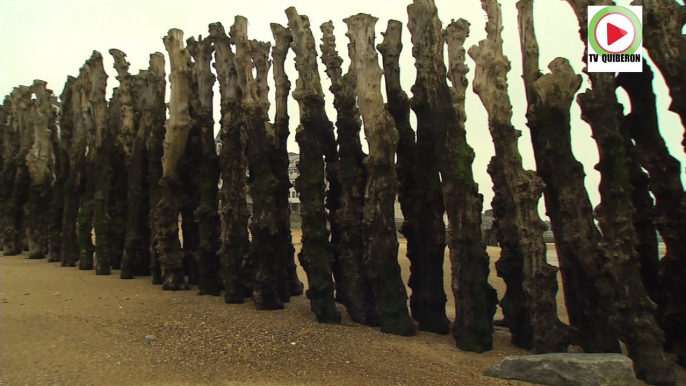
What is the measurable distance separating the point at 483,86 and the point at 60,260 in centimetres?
1218

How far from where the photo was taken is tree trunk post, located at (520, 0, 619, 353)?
5934mm

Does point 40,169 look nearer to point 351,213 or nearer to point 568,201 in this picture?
point 351,213

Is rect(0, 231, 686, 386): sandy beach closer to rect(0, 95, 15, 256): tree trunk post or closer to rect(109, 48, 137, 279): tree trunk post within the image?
rect(109, 48, 137, 279): tree trunk post

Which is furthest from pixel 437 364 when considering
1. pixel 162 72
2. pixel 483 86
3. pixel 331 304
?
pixel 162 72

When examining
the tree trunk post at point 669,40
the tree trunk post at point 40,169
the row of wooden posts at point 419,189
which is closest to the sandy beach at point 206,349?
the row of wooden posts at point 419,189

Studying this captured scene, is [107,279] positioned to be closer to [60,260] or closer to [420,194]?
[60,260]

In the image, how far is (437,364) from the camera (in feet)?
18.3

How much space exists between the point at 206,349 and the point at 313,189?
2.73 m

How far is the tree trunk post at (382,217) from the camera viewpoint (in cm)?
675

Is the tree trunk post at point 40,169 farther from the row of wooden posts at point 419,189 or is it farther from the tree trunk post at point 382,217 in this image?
the tree trunk post at point 382,217

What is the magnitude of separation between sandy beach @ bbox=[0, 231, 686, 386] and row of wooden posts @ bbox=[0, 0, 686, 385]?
49cm

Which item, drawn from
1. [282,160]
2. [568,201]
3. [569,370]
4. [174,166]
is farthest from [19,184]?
[569,370]

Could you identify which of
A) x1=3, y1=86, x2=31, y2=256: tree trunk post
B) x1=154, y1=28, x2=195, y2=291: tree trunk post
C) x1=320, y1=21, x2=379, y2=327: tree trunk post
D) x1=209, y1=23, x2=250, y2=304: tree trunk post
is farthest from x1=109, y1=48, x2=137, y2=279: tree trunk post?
x1=3, y1=86, x2=31, y2=256: tree trunk post

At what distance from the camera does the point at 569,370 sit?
5.00 meters
